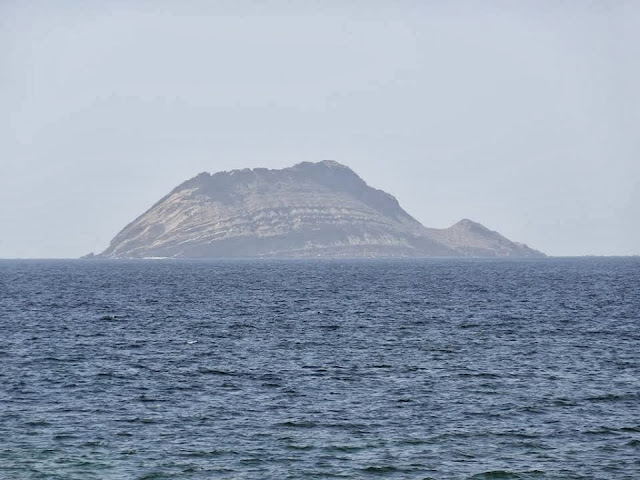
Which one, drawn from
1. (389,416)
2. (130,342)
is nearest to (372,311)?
(130,342)

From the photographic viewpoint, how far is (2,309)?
10669 centimetres

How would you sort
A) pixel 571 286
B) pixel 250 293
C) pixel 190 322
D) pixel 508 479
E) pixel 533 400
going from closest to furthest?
pixel 508 479, pixel 533 400, pixel 190 322, pixel 250 293, pixel 571 286

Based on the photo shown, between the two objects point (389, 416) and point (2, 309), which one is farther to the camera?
point (2, 309)

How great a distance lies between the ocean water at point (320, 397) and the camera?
123ft

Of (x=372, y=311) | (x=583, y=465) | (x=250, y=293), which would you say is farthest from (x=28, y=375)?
(x=250, y=293)

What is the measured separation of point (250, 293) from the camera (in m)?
145

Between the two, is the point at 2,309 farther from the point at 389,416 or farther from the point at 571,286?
the point at 571,286

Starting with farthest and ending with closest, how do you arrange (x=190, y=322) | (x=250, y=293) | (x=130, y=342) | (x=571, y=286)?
(x=571, y=286), (x=250, y=293), (x=190, y=322), (x=130, y=342)

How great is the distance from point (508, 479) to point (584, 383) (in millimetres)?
20147

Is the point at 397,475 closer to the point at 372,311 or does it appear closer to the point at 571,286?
the point at 372,311

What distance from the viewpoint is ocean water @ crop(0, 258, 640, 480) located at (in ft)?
123

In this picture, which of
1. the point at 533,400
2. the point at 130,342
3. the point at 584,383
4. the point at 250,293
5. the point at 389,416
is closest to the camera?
the point at 389,416

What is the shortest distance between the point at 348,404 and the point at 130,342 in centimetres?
2971

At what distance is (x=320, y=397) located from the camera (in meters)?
49.8
